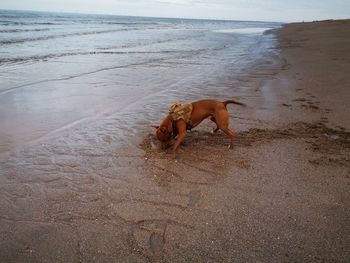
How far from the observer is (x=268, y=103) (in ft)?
23.4

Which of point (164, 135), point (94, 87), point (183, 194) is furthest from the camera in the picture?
point (94, 87)

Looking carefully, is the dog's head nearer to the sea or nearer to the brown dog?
the brown dog

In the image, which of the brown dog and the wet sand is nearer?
the wet sand

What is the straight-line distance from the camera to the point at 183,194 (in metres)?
3.68

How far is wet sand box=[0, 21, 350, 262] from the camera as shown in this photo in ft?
9.31

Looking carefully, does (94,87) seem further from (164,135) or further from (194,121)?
(194,121)

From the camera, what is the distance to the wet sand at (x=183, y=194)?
284 centimetres

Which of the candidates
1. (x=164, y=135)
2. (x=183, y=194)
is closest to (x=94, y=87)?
(x=164, y=135)

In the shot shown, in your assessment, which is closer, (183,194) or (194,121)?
(183,194)

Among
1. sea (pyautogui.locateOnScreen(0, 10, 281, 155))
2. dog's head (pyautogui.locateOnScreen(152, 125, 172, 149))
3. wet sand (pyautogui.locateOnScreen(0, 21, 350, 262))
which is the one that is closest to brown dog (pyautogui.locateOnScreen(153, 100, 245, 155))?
dog's head (pyautogui.locateOnScreen(152, 125, 172, 149))

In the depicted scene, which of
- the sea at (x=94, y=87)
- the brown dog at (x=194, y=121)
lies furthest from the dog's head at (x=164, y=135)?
the sea at (x=94, y=87)

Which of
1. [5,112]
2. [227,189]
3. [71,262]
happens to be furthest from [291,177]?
[5,112]

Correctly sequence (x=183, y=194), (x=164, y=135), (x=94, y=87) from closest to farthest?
1. (x=183, y=194)
2. (x=164, y=135)
3. (x=94, y=87)

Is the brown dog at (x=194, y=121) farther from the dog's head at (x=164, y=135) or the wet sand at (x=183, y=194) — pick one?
the wet sand at (x=183, y=194)
